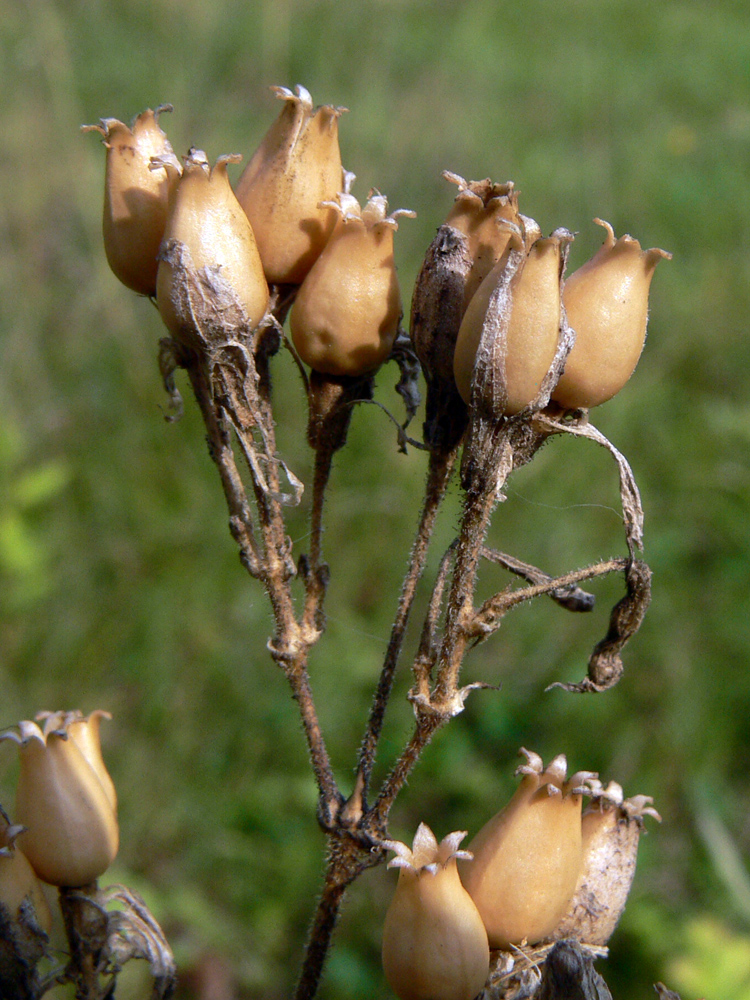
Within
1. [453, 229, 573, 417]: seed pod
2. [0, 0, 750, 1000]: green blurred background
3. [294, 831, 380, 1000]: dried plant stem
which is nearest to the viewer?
[453, 229, 573, 417]: seed pod

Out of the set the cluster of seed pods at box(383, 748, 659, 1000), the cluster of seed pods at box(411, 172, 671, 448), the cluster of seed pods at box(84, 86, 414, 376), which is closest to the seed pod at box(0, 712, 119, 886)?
the cluster of seed pods at box(383, 748, 659, 1000)

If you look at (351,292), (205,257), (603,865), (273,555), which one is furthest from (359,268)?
(603,865)

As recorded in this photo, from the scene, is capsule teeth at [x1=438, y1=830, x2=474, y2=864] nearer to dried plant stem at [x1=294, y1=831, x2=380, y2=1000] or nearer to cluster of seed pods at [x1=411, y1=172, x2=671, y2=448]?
dried plant stem at [x1=294, y1=831, x2=380, y2=1000]

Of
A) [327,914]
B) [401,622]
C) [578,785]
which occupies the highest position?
[401,622]

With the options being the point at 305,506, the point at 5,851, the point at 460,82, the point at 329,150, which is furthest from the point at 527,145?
the point at 5,851

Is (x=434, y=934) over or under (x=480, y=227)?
under

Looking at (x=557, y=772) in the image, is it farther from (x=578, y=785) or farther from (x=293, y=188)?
(x=293, y=188)
